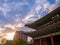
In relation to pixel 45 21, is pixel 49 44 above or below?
below

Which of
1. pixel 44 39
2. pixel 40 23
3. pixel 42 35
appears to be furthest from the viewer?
A: pixel 40 23

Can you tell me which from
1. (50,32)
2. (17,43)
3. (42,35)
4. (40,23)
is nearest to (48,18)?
(40,23)

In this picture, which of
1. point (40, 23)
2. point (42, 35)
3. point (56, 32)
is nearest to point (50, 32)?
point (56, 32)

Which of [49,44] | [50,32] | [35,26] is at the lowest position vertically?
[49,44]

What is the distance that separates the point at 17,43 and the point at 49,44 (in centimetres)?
1393

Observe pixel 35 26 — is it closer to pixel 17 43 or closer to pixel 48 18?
pixel 48 18

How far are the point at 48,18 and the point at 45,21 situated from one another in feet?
2.76

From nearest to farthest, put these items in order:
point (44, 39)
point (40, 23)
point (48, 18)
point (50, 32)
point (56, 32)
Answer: point (56, 32), point (50, 32), point (44, 39), point (48, 18), point (40, 23)

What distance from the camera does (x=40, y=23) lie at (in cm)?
1633

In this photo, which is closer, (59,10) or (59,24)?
(59,24)

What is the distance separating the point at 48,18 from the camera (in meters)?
14.8

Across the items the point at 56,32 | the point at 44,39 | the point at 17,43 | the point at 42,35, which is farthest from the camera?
the point at 17,43

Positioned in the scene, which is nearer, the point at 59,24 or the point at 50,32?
the point at 59,24

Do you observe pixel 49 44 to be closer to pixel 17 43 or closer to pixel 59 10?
pixel 59 10
